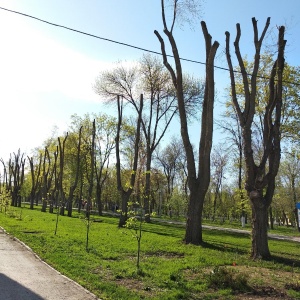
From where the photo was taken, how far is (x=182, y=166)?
5956cm

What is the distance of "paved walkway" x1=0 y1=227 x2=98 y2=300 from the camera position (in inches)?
253

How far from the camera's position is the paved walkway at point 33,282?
6.43 metres

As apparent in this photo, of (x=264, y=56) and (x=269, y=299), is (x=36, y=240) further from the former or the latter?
(x=264, y=56)

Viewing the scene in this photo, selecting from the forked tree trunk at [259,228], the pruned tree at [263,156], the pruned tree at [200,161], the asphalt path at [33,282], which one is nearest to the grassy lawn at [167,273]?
the asphalt path at [33,282]

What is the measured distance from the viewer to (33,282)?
7.43m

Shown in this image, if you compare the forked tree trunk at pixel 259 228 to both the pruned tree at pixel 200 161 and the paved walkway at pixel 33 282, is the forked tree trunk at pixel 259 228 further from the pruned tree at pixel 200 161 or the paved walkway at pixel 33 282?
the paved walkway at pixel 33 282

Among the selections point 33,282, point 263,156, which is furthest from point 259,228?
point 33,282

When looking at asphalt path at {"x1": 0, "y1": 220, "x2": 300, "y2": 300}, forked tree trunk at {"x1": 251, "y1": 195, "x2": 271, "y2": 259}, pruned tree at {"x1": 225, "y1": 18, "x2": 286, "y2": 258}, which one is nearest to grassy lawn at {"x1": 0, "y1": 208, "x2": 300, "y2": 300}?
asphalt path at {"x1": 0, "y1": 220, "x2": 300, "y2": 300}

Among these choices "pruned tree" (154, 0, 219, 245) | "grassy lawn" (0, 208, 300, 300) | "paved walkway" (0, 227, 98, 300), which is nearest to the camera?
"paved walkway" (0, 227, 98, 300)

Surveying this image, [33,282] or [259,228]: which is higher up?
[259,228]

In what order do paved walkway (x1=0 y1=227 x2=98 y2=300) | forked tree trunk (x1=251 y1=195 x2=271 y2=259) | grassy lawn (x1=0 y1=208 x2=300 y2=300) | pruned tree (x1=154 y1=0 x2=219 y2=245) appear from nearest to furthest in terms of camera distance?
paved walkway (x1=0 y1=227 x2=98 y2=300), grassy lawn (x1=0 y1=208 x2=300 y2=300), forked tree trunk (x1=251 y1=195 x2=271 y2=259), pruned tree (x1=154 y1=0 x2=219 y2=245)

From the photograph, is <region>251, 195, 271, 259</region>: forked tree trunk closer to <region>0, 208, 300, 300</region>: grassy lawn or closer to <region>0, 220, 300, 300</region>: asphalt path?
<region>0, 208, 300, 300</region>: grassy lawn

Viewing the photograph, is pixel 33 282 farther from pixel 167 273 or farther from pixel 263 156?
pixel 263 156

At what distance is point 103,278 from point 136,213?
98.4 inches
